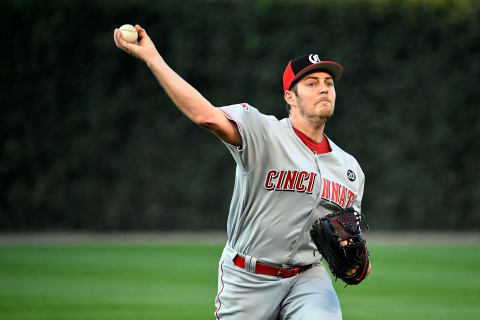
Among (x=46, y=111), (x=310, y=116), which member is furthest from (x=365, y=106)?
(x=310, y=116)

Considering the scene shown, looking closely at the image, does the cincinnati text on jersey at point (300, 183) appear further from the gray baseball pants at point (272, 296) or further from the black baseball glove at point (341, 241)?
the gray baseball pants at point (272, 296)

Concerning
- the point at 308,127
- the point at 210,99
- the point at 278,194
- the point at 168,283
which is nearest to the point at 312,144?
the point at 308,127

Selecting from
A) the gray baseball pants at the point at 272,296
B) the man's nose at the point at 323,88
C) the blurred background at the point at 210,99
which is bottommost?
the gray baseball pants at the point at 272,296

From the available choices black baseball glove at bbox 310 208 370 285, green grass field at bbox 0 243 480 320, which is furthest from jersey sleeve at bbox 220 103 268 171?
green grass field at bbox 0 243 480 320

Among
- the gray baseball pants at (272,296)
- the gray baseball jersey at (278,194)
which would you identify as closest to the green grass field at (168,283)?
the gray baseball pants at (272,296)

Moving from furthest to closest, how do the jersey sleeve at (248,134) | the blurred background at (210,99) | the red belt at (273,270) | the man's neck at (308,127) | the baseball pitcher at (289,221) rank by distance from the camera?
the blurred background at (210,99)
the man's neck at (308,127)
the red belt at (273,270)
the baseball pitcher at (289,221)
the jersey sleeve at (248,134)

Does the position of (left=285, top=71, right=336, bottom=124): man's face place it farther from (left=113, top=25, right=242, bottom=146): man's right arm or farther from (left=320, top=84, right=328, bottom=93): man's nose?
(left=113, top=25, right=242, bottom=146): man's right arm

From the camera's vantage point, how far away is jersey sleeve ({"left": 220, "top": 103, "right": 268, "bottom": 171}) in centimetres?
417

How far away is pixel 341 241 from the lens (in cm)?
427

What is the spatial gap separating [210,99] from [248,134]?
9.48 m

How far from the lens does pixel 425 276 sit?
9.95 meters

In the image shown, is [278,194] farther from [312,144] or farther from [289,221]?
[312,144]

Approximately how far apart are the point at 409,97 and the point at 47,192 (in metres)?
6.82

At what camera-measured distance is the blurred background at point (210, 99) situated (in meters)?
13.2
